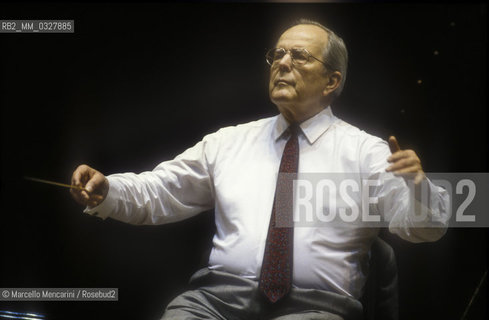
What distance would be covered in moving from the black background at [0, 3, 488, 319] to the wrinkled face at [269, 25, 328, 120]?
177mm

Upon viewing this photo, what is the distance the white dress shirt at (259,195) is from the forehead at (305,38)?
0.24m

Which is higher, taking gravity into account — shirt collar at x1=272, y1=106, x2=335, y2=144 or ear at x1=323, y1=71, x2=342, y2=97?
ear at x1=323, y1=71, x2=342, y2=97

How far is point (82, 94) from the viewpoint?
256 centimetres

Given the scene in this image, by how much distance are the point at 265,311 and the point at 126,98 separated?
105 cm

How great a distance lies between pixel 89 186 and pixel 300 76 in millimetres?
833

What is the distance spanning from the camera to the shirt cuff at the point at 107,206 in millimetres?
2141

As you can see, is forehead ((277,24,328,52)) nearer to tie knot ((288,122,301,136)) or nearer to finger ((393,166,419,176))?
tie knot ((288,122,301,136))

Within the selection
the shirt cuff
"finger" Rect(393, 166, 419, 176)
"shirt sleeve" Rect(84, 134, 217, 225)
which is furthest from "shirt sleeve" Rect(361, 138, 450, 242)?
the shirt cuff

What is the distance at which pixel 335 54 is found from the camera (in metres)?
2.36

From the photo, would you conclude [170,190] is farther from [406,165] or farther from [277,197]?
[406,165]

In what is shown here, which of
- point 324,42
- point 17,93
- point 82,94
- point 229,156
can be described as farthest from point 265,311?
point 17,93

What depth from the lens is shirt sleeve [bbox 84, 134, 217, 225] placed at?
2217 mm

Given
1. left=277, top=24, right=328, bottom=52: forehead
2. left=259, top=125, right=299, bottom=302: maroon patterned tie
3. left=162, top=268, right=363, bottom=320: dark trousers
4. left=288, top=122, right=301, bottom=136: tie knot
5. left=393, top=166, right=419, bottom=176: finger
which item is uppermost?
left=277, top=24, right=328, bottom=52: forehead

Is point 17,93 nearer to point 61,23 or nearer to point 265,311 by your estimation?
point 61,23
